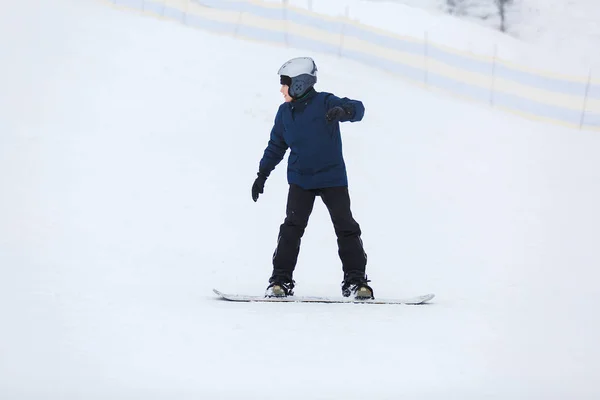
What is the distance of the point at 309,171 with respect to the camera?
6.74m

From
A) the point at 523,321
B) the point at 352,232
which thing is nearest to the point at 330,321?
the point at 352,232

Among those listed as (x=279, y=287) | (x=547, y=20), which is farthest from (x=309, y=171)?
(x=547, y=20)

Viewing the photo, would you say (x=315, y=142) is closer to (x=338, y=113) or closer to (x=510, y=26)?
(x=338, y=113)

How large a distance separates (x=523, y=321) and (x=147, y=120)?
9304 millimetres

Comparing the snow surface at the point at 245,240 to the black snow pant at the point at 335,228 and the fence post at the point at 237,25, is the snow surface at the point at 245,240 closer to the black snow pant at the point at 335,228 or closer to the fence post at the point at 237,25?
the black snow pant at the point at 335,228

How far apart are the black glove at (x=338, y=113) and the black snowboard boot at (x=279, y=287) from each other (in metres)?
1.25

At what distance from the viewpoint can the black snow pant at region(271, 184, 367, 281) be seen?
6.79 metres

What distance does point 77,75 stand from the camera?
54.6 ft

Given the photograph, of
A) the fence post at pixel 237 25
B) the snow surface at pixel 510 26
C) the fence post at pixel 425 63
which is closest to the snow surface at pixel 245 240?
the fence post at pixel 425 63

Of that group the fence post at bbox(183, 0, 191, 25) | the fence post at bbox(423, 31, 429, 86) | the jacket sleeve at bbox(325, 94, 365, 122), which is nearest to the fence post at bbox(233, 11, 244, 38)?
the fence post at bbox(183, 0, 191, 25)

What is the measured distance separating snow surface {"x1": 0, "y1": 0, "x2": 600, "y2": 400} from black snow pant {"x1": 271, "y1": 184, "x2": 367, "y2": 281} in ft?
1.02

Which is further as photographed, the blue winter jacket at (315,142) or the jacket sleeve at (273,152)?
the jacket sleeve at (273,152)

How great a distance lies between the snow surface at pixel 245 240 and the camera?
5086 mm

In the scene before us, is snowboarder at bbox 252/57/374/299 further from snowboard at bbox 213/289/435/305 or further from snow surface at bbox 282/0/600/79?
snow surface at bbox 282/0/600/79
